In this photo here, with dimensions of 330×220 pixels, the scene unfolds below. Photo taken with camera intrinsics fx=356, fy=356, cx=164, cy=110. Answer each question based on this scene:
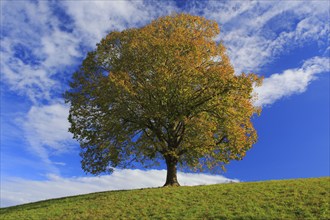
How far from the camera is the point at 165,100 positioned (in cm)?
3341

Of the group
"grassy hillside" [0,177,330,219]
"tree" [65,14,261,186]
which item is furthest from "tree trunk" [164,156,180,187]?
"grassy hillside" [0,177,330,219]

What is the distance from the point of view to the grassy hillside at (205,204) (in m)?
21.6

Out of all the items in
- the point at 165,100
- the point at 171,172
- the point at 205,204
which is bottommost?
the point at 205,204

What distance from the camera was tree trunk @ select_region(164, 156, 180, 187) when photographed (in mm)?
35763

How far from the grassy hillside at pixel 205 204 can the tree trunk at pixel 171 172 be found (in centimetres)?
508

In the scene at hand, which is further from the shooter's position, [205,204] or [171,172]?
[171,172]

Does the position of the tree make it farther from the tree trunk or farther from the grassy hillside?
the grassy hillside

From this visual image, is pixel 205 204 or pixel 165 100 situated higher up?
pixel 165 100

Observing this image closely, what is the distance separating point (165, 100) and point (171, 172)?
7822 millimetres

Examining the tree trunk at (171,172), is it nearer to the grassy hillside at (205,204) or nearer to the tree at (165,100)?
the tree at (165,100)

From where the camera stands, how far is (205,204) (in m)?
24.6

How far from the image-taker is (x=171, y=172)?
36.2 metres

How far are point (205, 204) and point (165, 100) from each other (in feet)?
38.8

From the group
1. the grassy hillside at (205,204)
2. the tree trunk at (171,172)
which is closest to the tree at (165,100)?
the tree trunk at (171,172)
